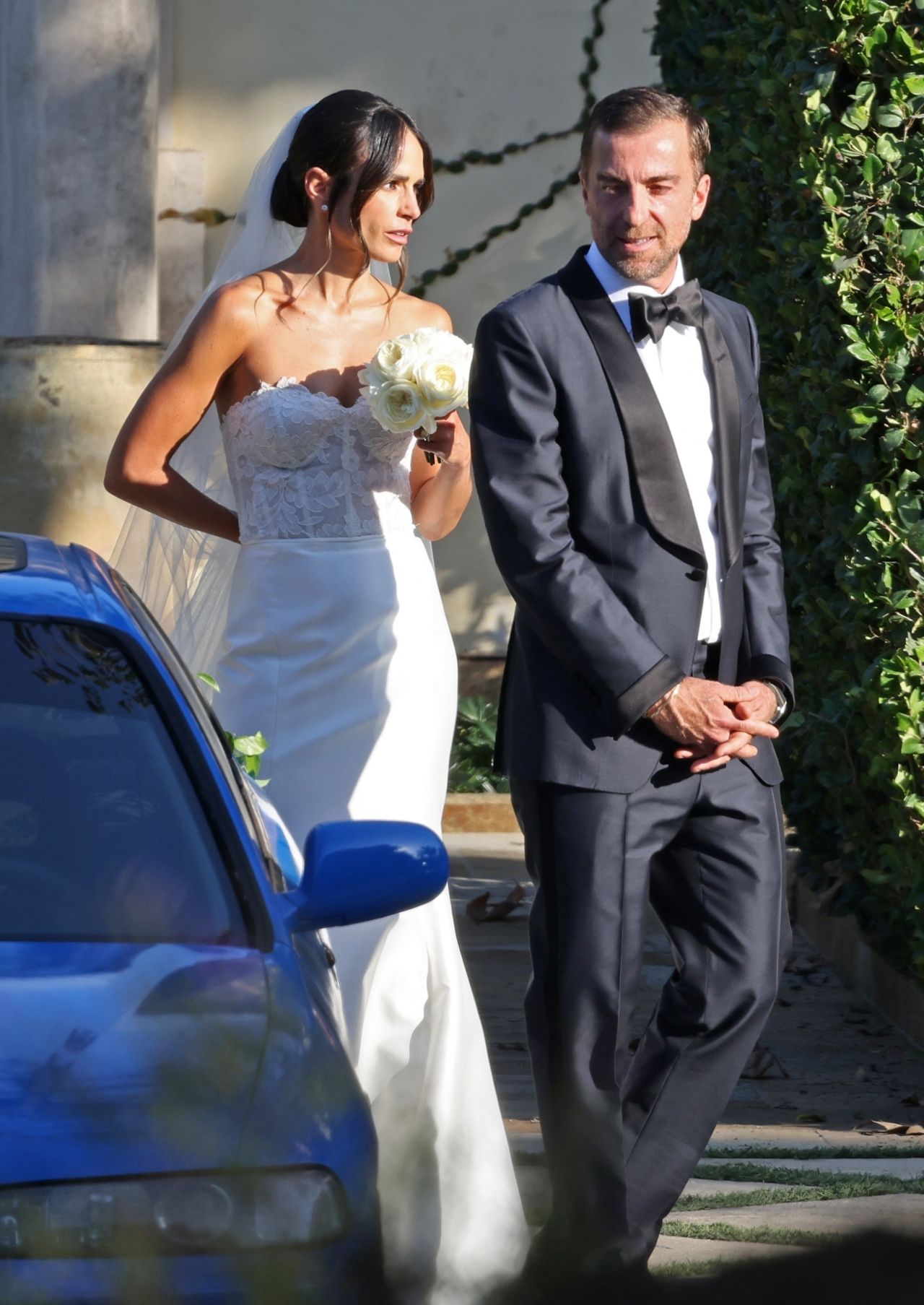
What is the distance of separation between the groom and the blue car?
0.64 metres

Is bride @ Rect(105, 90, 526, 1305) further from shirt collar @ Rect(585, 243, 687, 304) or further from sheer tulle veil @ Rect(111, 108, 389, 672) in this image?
shirt collar @ Rect(585, 243, 687, 304)

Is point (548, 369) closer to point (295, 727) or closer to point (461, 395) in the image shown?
point (461, 395)

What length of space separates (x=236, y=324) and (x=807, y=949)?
3.72 meters

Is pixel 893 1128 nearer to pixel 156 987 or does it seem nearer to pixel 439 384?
pixel 439 384

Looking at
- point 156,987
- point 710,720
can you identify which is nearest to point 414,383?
point 710,720

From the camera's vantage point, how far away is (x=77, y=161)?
26.0ft

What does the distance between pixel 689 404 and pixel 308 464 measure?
97cm

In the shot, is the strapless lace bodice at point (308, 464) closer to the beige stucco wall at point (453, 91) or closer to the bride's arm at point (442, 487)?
the bride's arm at point (442, 487)

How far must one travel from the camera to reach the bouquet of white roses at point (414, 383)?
145 inches

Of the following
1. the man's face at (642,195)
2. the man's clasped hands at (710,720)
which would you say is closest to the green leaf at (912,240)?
the man's face at (642,195)

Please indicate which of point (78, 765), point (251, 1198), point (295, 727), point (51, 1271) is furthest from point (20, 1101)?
point (295, 727)

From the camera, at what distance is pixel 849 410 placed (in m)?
4.60

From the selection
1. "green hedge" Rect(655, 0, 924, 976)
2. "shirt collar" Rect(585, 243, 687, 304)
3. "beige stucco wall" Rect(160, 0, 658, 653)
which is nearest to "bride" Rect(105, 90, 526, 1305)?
"shirt collar" Rect(585, 243, 687, 304)

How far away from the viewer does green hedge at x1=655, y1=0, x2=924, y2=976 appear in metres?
4.50
